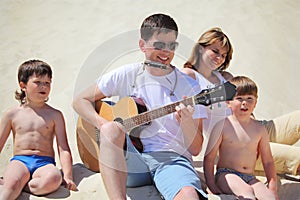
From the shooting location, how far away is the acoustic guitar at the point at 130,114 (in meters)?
1.98

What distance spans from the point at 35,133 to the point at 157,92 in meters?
0.75

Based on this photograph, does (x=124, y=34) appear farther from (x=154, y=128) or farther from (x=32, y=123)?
(x=154, y=128)

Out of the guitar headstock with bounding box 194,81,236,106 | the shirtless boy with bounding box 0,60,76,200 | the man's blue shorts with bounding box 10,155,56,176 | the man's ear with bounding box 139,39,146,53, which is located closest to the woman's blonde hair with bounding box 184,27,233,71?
the man's ear with bounding box 139,39,146,53

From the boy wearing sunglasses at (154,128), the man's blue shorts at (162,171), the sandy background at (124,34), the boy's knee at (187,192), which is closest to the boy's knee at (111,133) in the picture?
the boy wearing sunglasses at (154,128)

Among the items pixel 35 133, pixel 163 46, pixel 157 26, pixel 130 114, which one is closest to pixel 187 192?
pixel 130 114

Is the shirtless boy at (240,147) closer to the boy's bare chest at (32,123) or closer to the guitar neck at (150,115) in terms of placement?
the guitar neck at (150,115)

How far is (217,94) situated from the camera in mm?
1973

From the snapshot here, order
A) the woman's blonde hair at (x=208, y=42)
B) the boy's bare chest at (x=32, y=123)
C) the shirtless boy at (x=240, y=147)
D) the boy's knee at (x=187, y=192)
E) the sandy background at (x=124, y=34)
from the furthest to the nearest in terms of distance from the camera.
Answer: the sandy background at (x=124, y=34)
the woman's blonde hair at (x=208, y=42)
the boy's bare chest at (x=32, y=123)
the shirtless boy at (x=240, y=147)
the boy's knee at (x=187, y=192)

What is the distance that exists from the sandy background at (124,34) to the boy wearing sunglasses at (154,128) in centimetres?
108

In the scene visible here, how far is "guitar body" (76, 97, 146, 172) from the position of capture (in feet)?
7.29

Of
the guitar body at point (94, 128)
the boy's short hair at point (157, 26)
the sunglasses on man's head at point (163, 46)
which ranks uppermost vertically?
the boy's short hair at point (157, 26)

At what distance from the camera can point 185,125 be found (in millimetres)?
2117

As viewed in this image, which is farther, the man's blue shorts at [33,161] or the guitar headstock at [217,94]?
the man's blue shorts at [33,161]

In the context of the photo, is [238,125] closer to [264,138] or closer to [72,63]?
[264,138]
